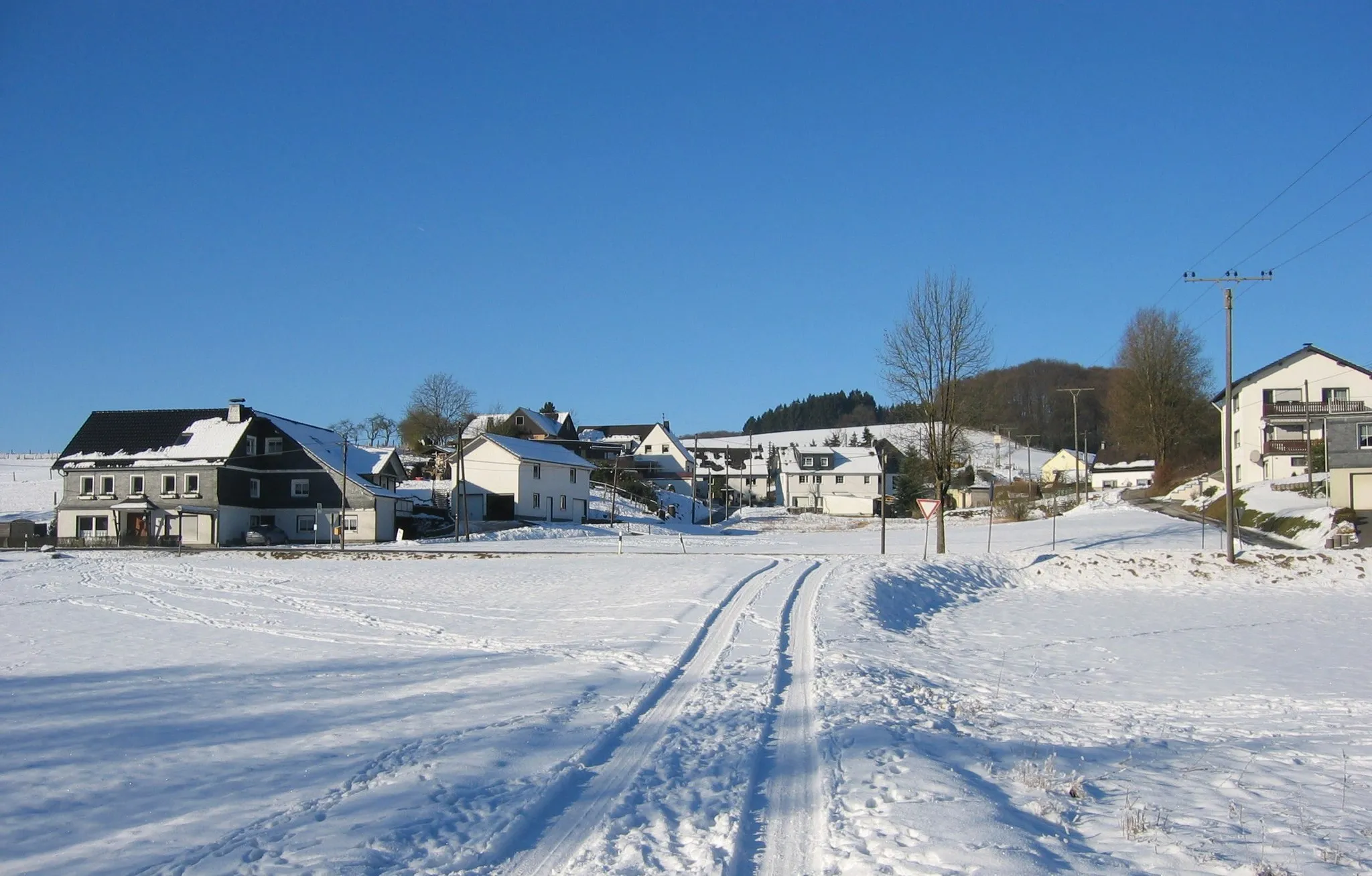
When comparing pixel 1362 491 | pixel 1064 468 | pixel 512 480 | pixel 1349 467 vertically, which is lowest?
pixel 1362 491

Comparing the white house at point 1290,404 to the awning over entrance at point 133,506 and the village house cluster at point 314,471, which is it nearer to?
the village house cluster at point 314,471

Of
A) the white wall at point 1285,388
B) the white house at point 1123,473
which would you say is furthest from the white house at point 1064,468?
the white wall at point 1285,388

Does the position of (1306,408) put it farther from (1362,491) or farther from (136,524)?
(136,524)

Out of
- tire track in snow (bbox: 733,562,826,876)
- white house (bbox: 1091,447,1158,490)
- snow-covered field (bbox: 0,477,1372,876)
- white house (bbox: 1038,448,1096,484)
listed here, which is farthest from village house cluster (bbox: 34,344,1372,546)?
white house (bbox: 1038,448,1096,484)

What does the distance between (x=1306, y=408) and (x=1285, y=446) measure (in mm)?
2971

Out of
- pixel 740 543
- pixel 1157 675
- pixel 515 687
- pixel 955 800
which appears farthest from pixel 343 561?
pixel 955 800

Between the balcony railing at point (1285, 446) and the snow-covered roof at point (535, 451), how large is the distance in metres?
49.5

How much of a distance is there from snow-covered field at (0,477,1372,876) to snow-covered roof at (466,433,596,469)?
1704 inches

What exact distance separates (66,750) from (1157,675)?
49.2 feet

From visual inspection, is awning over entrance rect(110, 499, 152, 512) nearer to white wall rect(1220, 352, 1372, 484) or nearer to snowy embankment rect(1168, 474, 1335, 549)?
snowy embankment rect(1168, 474, 1335, 549)

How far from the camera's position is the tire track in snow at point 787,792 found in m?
6.14

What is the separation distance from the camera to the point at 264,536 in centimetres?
5847

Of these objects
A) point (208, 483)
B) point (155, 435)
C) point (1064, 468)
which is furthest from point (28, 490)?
point (1064, 468)

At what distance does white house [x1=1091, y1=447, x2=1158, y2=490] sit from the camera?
111 metres
